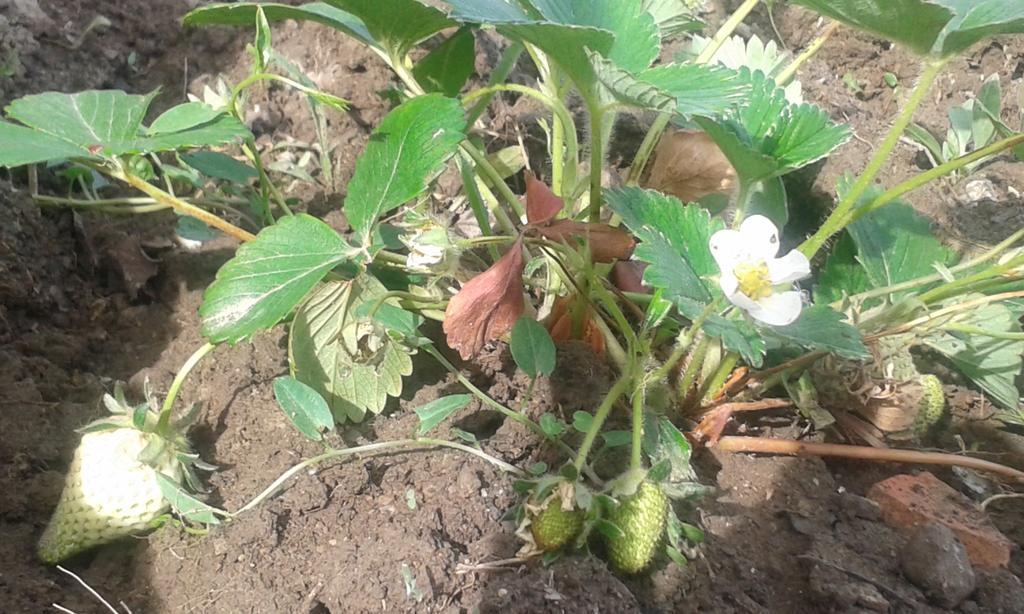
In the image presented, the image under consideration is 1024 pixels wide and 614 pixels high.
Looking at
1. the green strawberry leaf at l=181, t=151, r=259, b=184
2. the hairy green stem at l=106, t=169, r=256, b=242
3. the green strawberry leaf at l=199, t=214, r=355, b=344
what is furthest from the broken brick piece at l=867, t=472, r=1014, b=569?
the green strawberry leaf at l=181, t=151, r=259, b=184

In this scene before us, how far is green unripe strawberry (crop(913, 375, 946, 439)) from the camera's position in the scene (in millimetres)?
1123

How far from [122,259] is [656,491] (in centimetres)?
96

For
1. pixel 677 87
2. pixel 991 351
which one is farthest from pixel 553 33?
pixel 991 351

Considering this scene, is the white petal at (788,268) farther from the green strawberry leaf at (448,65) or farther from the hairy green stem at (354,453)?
the green strawberry leaf at (448,65)

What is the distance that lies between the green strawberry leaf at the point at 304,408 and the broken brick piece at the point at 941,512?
2.50 feet

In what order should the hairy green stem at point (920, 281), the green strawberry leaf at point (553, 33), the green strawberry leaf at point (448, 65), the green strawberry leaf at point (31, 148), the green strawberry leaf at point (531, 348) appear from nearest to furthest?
the green strawberry leaf at point (553, 33) → the green strawberry leaf at point (31, 148) → the green strawberry leaf at point (531, 348) → the hairy green stem at point (920, 281) → the green strawberry leaf at point (448, 65)

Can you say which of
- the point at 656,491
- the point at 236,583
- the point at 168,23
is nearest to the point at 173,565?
the point at 236,583

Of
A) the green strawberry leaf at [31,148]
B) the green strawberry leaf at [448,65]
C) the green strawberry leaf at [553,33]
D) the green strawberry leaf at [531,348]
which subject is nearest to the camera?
the green strawberry leaf at [553,33]

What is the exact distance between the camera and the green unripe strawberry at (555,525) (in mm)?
842

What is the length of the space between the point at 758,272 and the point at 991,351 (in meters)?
0.59

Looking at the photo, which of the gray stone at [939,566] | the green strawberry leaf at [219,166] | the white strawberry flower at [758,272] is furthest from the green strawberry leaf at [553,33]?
the gray stone at [939,566]

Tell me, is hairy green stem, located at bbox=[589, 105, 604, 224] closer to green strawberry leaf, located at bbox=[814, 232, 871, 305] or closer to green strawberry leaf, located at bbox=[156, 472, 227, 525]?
green strawberry leaf, located at bbox=[814, 232, 871, 305]

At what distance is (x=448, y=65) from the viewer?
119cm

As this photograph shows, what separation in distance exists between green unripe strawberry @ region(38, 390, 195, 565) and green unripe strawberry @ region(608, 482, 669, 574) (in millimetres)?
537
